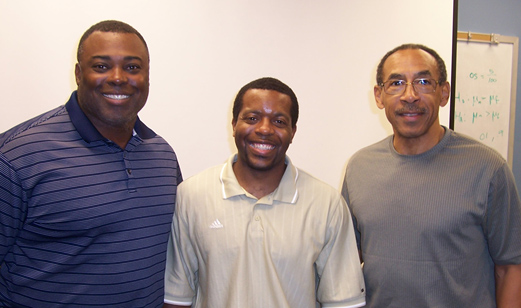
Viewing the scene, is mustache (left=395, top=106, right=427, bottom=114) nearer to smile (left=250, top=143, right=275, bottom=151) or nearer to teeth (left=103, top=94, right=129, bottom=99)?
smile (left=250, top=143, right=275, bottom=151)

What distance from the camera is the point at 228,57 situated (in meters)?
2.13

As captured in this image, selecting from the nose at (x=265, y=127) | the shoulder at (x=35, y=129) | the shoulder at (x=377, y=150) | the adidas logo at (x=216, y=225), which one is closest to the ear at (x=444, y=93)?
the shoulder at (x=377, y=150)

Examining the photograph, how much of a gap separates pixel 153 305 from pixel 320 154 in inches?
53.2

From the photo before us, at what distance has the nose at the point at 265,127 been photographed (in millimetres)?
1353

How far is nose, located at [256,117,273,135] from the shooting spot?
4.44 ft

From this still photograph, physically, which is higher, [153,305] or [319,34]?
[319,34]

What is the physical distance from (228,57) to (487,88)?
2006 mm

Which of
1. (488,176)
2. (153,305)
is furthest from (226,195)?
(488,176)

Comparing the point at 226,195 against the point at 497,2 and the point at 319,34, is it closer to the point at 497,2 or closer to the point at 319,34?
the point at 319,34

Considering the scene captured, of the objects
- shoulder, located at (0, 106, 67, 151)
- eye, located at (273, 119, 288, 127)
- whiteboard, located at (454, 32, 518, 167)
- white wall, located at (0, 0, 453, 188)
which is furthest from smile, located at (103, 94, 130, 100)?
whiteboard, located at (454, 32, 518, 167)

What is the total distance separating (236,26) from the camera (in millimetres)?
2133

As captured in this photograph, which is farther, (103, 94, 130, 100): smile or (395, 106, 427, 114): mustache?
(395, 106, 427, 114): mustache

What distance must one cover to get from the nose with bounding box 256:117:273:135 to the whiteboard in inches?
78.7

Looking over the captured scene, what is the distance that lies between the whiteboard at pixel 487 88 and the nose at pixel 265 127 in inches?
78.7
